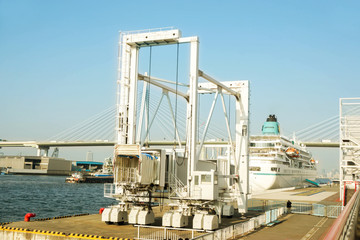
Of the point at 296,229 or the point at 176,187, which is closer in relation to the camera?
the point at 176,187

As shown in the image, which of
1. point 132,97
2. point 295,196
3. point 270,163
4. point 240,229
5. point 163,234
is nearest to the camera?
point 163,234

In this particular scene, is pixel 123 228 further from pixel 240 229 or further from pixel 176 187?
pixel 240 229

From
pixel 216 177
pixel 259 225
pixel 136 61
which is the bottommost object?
pixel 259 225

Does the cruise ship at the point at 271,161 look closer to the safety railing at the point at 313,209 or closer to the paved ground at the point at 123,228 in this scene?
the safety railing at the point at 313,209

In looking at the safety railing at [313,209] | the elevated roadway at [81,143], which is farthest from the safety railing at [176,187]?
the elevated roadway at [81,143]

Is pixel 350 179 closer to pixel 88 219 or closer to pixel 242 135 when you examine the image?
pixel 242 135

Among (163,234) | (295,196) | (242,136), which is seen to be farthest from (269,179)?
(163,234)

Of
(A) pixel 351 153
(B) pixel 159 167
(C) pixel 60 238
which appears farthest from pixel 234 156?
(A) pixel 351 153

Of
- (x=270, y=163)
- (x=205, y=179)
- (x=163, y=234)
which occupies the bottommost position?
(x=163, y=234)

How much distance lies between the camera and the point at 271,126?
100938 mm

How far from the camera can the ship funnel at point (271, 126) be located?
100688 millimetres

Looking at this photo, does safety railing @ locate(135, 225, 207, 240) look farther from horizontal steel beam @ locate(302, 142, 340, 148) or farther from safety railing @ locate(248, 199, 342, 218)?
horizontal steel beam @ locate(302, 142, 340, 148)

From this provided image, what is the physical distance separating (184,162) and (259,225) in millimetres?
6837

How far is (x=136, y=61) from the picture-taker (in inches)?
1012
